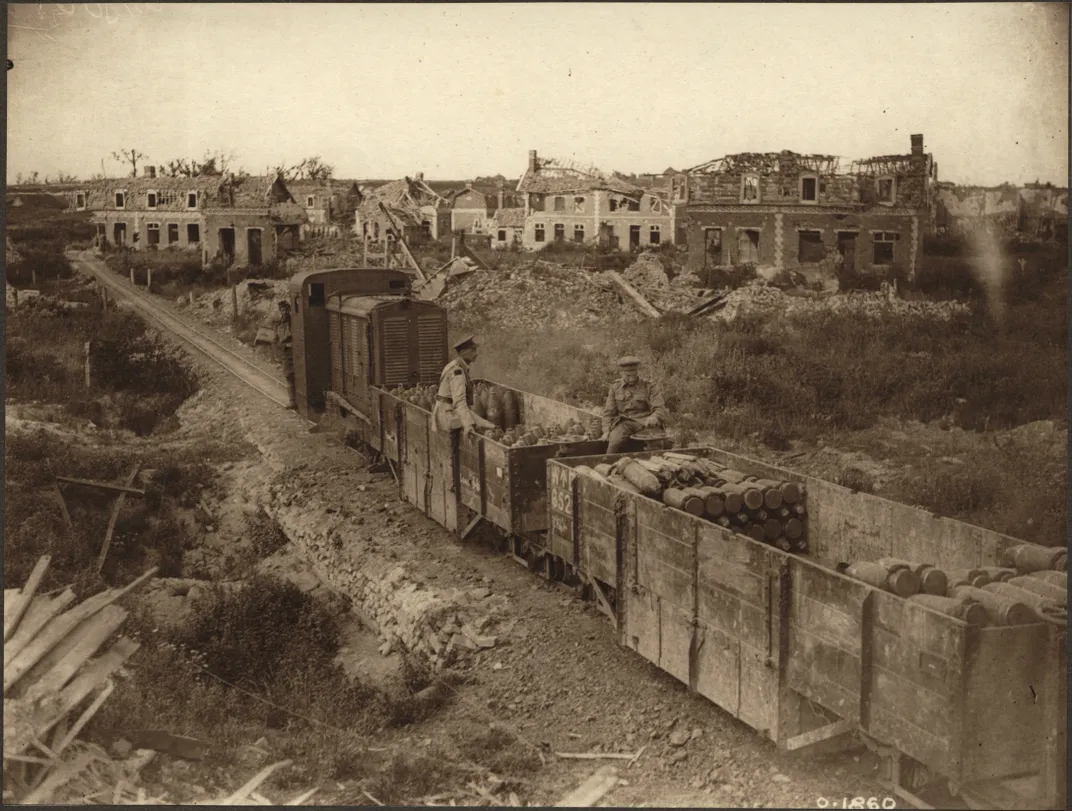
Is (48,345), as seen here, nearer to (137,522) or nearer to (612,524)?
(137,522)

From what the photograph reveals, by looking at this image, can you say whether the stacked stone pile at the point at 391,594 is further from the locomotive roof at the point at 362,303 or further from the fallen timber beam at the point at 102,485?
the locomotive roof at the point at 362,303

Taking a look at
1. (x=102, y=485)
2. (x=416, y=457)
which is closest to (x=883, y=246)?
(x=416, y=457)

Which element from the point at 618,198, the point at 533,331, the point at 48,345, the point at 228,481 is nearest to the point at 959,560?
the point at 228,481

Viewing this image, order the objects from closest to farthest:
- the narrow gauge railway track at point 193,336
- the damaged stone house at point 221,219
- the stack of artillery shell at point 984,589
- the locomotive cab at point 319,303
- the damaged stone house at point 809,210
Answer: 1. the stack of artillery shell at point 984,589
2. the locomotive cab at point 319,303
3. the narrow gauge railway track at point 193,336
4. the damaged stone house at point 809,210
5. the damaged stone house at point 221,219

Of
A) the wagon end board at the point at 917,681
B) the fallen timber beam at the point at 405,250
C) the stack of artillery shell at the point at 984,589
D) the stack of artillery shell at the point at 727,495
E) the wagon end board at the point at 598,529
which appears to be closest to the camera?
the wagon end board at the point at 917,681

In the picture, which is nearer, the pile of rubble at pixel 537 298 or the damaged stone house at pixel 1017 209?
the damaged stone house at pixel 1017 209

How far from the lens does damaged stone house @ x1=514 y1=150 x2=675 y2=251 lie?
4409 cm

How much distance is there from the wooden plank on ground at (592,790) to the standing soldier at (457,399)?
4839mm

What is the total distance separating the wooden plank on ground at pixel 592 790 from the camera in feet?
20.9

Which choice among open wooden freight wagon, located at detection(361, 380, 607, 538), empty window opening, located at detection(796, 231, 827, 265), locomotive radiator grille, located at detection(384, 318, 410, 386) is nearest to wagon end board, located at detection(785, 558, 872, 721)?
open wooden freight wagon, located at detection(361, 380, 607, 538)

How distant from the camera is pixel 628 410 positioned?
10.1 metres

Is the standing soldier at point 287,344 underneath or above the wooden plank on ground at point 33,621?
above

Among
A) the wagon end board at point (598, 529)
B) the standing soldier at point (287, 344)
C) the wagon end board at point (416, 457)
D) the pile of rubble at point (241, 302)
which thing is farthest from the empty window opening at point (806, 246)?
the wagon end board at point (598, 529)

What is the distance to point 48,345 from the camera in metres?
17.2
